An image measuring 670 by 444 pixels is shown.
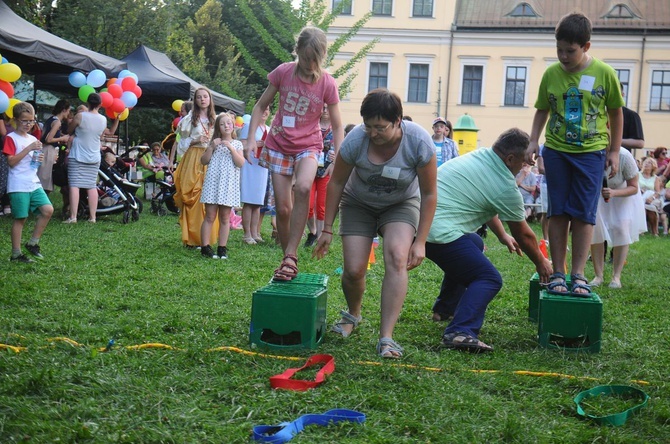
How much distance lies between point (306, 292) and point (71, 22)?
2540cm

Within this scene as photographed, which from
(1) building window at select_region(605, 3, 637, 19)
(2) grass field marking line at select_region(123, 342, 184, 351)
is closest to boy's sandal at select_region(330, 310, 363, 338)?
Answer: (2) grass field marking line at select_region(123, 342, 184, 351)

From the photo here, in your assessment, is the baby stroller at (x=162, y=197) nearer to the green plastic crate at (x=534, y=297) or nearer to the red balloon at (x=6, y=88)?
the red balloon at (x=6, y=88)

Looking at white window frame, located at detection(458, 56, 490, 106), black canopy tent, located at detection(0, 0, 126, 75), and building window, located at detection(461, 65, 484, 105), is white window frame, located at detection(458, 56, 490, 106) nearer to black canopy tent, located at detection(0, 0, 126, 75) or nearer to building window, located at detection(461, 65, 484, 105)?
building window, located at detection(461, 65, 484, 105)

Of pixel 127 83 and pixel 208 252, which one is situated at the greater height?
pixel 127 83

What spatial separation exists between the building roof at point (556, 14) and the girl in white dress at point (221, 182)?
33.6m

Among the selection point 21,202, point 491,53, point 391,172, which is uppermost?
point 491,53

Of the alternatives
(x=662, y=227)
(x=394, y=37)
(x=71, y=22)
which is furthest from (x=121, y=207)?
(x=394, y=37)

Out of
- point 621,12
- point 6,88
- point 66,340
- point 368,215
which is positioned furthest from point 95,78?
point 621,12

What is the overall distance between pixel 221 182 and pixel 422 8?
113ft

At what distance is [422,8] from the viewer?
41.7 meters

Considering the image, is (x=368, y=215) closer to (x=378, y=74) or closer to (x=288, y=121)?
(x=288, y=121)

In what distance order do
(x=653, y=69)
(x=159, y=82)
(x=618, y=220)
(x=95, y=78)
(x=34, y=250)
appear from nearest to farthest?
1. (x=34, y=250)
2. (x=618, y=220)
3. (x=95, y=78)
4. (x=159, y=82)
5. (x=653, y=69)

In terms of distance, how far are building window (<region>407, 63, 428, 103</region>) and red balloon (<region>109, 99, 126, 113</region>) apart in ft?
94.0

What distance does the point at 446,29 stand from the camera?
135ft
